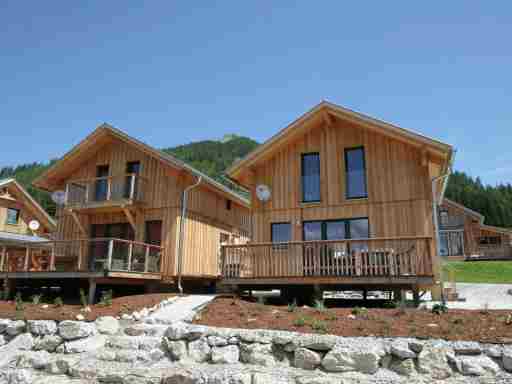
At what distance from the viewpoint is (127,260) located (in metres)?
17.5

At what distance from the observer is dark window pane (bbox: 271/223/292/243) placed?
16875mm

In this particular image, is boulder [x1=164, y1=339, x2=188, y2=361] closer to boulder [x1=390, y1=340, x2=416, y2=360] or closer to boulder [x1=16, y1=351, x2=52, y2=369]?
boulder [x1=16, y1=351, x2=52, y2=369]

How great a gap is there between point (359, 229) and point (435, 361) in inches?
303

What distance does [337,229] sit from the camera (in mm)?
16250

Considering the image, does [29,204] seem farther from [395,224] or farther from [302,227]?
[395,224]

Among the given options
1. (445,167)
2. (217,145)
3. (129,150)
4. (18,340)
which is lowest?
(18,340)

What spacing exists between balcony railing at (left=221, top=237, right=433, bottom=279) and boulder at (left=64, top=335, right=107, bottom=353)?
188 inches

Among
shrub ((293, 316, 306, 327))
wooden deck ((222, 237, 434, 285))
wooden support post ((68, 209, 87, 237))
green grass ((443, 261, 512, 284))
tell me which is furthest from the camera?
green grass ((443, 261, 512, 284))

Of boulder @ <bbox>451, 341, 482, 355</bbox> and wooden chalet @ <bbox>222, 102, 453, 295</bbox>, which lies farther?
wooden chalet @ <bbox>222, 102, 453, 295</bbox>

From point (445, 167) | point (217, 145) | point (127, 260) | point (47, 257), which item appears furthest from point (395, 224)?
point (217, 145)

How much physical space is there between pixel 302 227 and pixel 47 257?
37.6 feet

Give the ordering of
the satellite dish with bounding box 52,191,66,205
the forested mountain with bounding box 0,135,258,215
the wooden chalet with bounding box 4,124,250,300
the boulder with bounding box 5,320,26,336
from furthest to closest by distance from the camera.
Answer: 1. the forested mountain with bounding box 0,135,258,215
2. the satellite dish with bounding box 52,191,66,205
3. the wooden chalet with bounding box 4,124,250,300
4. the boulder with bounding box 5,320,26,336

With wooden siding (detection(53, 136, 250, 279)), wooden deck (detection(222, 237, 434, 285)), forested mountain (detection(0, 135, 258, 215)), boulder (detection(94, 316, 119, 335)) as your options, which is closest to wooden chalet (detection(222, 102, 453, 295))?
wooden deck (detection(222, 237, 434, 285))

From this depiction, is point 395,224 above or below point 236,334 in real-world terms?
above
